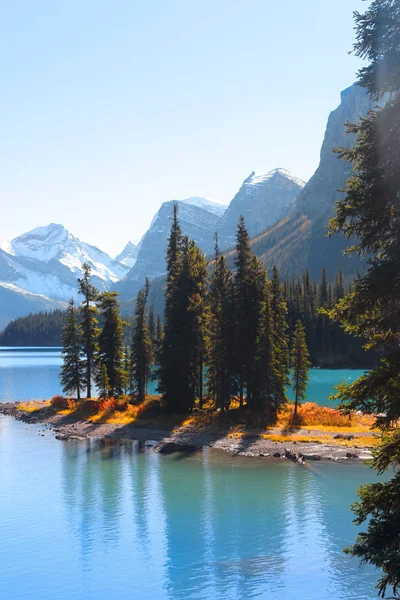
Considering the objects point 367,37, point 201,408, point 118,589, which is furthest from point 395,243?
point 201,408

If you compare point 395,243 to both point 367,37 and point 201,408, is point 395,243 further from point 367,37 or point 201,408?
point 201,408

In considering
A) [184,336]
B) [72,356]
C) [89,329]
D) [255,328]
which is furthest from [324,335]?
[184,336]

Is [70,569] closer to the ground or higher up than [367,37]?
closer to the ground

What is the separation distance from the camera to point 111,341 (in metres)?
74.2

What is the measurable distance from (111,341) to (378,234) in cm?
6153

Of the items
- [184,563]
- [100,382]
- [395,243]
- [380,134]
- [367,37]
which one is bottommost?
[184,563]

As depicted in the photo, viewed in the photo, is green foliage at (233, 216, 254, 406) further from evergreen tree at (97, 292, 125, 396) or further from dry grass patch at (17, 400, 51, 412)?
dry grass patch at (17, 400, 51, 412)

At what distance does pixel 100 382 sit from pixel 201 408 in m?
14.6

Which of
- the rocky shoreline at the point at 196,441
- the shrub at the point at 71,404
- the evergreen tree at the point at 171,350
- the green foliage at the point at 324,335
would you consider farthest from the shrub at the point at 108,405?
the green foliage at the point at 324,335

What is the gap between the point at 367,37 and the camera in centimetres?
1558

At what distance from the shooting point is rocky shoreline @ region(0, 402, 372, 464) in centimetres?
4732

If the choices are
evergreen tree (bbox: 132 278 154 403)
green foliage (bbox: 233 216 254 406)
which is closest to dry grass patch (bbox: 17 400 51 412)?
evergreen tree (bbox: 132 278 154 403)

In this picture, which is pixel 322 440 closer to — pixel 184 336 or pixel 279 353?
pixel 279 353

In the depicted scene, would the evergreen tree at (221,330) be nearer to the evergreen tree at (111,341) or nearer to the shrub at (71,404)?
the evergreen tree at (111,341)
